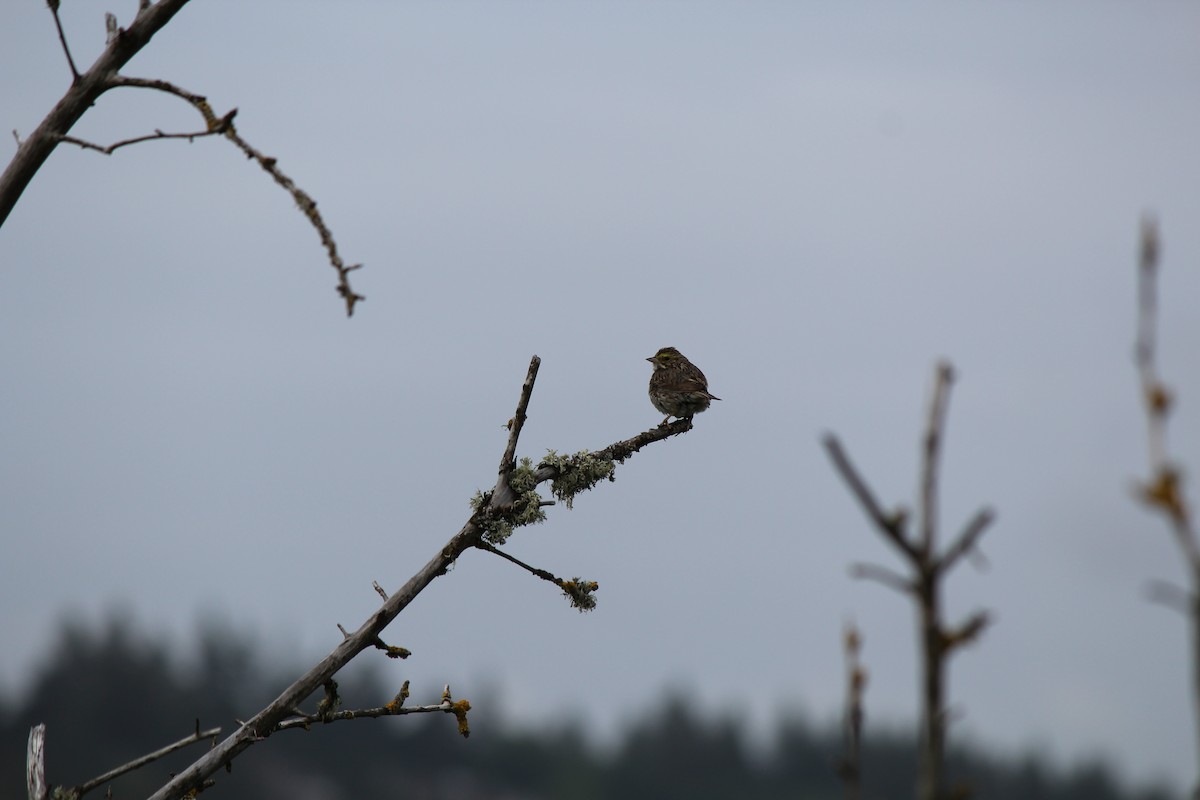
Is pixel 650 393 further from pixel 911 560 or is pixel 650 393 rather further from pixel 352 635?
pixel 911 560

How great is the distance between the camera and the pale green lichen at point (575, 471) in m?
6.24

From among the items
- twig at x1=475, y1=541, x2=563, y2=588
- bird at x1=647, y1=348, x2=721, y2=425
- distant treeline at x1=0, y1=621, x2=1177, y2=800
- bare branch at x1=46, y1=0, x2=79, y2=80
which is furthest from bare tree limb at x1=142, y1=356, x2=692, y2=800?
distant treeline at x1=0, y1=621, x2=1177, y2=800

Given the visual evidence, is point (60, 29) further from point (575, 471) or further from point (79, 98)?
point (575, 471)

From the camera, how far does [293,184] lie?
13.0ft

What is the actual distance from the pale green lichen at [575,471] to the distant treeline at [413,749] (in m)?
96.2

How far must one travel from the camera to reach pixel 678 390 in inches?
482

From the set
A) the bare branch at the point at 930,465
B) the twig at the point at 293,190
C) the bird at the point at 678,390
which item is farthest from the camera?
the bird at the point at 678,390

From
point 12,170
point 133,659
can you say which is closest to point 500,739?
point 133,659

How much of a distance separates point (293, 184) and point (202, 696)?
118m

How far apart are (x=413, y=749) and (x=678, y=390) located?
112 meters

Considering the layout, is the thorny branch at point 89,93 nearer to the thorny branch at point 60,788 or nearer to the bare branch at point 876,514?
the thorny branch at point 60,788

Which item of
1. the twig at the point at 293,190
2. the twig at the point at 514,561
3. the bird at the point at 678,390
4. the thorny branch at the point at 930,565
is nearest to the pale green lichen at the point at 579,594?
the twig at the point at 514,561

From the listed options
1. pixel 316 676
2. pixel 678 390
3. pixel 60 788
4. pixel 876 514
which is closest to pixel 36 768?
pixel 60 788

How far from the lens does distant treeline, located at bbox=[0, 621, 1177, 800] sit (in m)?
108
